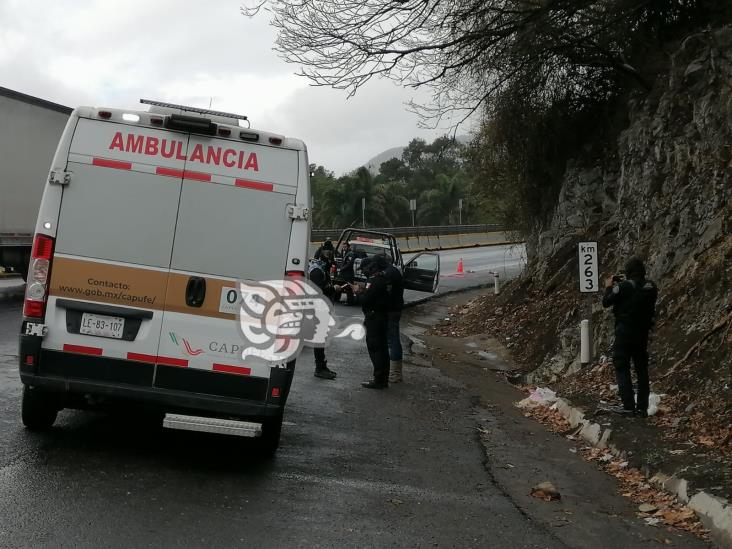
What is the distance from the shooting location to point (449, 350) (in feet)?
53.4

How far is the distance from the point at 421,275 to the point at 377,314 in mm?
10532

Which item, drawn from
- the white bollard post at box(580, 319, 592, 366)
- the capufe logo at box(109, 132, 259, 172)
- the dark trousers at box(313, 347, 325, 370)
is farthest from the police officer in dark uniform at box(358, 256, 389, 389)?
the capufe logo at box(109, 132, 259, 172)

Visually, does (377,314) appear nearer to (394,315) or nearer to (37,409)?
(394,315)

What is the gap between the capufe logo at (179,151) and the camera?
614 cm

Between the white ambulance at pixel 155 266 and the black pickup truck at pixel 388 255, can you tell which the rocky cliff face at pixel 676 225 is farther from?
the black pickup truck at pixel 388 255

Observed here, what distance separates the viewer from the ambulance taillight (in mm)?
5949

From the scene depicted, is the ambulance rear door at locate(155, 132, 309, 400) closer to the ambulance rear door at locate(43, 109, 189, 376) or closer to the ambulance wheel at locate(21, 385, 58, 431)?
the ambulance rear door at locate(43, 109, 189, 376)

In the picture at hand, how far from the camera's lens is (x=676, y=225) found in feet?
38.7

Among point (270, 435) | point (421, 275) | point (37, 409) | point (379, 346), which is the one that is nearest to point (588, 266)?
point (379, 346)

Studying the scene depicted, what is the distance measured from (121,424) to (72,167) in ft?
8.51

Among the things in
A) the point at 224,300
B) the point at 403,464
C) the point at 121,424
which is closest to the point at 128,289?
the point at 224,300

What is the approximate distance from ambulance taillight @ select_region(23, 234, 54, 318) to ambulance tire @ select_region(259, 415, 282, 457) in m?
1.95

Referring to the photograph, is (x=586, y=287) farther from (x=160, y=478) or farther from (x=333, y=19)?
(x=160, y=478)

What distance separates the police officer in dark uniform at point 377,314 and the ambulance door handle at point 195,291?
4.74 meters
